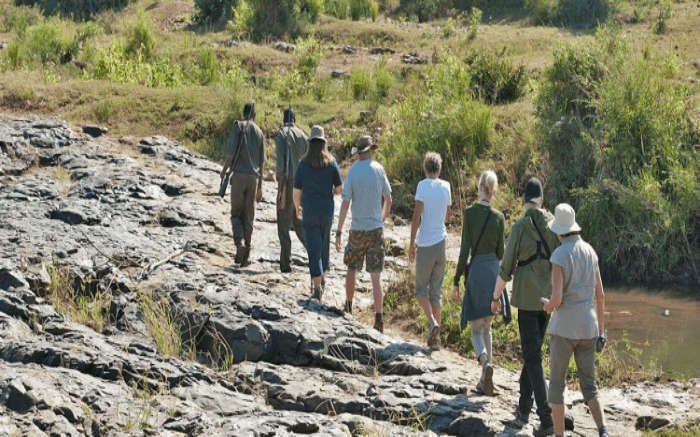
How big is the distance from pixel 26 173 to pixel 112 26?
14.9 metres

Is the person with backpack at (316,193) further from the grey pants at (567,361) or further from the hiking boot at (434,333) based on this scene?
the grey pants at (567,361)

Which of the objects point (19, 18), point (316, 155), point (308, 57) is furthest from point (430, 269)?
point (19, 18)

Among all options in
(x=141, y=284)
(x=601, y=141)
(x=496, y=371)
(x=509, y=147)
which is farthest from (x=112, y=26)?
(x=496, y=371)

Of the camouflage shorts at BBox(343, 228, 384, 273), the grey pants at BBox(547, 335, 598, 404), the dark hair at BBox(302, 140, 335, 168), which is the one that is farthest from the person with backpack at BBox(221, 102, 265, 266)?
the grey pants at BBox(547, 335, 598, 404)

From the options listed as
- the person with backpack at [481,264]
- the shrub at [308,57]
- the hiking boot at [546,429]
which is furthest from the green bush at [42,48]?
the hiking boot at [546,429]

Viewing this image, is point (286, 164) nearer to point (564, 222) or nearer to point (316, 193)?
point (316, 193)

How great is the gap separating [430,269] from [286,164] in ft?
9.15

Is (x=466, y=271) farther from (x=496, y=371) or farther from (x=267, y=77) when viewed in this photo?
(x=267, y=77)

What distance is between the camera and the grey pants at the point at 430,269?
31.0 feet

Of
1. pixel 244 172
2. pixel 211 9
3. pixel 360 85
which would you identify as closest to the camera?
pixel 244 172

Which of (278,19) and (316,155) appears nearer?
(316,155)

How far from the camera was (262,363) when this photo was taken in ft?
28.7

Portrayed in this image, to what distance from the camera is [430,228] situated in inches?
370

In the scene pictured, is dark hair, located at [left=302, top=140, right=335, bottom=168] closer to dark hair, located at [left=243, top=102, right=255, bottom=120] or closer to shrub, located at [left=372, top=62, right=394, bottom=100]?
dark hair, located at [left=243, top=102, right=255, bottom=120]
